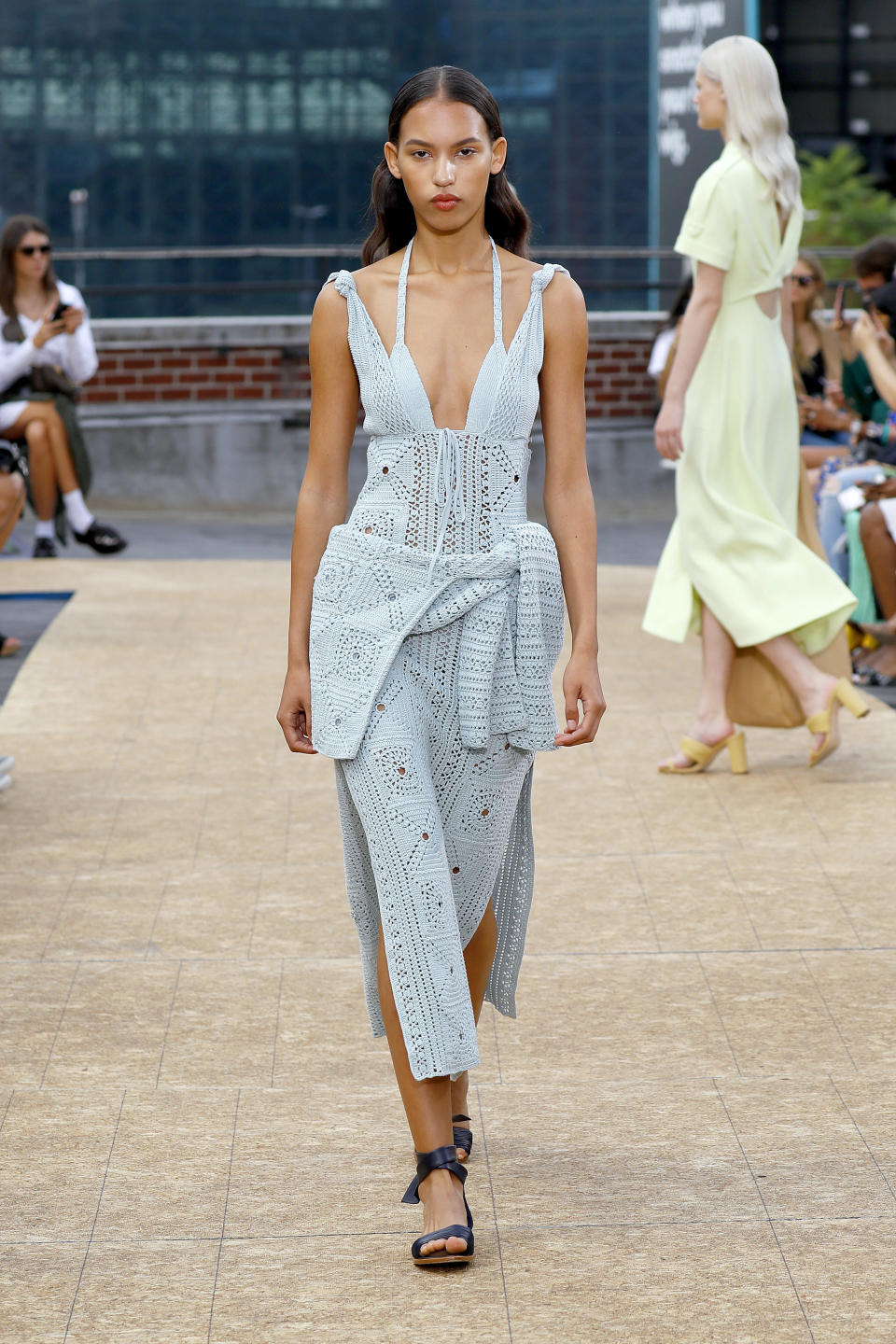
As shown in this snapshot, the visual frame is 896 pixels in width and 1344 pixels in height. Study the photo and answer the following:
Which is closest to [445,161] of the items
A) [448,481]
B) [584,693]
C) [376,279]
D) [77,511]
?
[376,279]

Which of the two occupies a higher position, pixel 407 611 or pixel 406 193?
pixel 406 193

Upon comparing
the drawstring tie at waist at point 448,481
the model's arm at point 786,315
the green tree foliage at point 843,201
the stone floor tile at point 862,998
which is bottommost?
the green tree foliage at point 843,201

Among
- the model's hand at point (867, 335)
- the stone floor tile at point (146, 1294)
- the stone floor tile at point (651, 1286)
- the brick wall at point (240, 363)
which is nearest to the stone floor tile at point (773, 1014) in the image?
the stone floor tile at point (651, 1286)

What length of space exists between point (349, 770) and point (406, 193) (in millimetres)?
973

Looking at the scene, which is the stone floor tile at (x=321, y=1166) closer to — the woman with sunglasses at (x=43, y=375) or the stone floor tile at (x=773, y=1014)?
the stone floor tile at (x=773, y=1014)

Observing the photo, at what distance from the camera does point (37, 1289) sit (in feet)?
Answer: 9.64

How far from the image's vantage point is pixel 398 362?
317 cm

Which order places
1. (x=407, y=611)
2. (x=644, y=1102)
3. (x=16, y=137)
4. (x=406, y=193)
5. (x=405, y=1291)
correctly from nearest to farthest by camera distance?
(x=405, y=1291), (x=407, y=611), (x=406, y=193), (x=644, y=1102), (x=16, y=137)

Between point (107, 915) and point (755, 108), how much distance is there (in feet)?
10.4

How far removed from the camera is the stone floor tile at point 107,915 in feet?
15.2

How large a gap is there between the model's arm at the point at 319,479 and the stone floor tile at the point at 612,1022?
0.95 m

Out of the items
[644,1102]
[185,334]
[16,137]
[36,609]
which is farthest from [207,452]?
[16,137]

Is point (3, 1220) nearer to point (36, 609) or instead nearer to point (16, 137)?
point (36, 609)

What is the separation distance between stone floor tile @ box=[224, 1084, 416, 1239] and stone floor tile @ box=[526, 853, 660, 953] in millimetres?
1045
